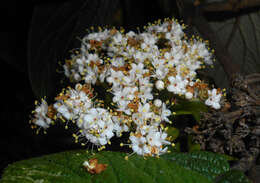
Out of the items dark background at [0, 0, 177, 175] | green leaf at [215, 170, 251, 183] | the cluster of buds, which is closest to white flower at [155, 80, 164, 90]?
the cluster of buds

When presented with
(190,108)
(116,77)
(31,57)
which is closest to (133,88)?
(116,77)

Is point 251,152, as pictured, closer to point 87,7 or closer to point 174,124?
point 174,124

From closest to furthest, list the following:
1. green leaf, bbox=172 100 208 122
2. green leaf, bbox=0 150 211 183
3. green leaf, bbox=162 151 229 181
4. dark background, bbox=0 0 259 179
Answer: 1. green leaf, bbox=0 150 211 183
2. green leaf, bbox=162 151 229 181
3. green leaf, bbox=172 100 208 122
4. dark background, bbox=0 0 259 179

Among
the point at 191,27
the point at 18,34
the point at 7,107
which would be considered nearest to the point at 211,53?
the point at 191,27

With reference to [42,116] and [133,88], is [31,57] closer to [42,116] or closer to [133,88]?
[42,116]

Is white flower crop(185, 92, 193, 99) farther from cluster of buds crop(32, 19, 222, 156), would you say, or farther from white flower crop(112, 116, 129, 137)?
white flower crop(112, 116, 129, 137)

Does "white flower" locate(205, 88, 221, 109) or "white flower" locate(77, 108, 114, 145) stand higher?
"white flower" locate(205, 88, 221, 109)

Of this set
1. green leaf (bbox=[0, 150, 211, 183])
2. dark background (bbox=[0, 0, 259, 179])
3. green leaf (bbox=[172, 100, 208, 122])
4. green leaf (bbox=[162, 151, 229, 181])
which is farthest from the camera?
dark background (bbox=[0, 0, 259, 179])
